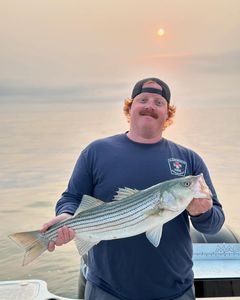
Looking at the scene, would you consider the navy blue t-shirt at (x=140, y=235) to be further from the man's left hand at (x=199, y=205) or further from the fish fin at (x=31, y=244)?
the fish fin at (x=31, y=244)

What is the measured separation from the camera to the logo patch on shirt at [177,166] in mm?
3018

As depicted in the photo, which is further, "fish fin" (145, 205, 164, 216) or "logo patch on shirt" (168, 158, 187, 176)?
"logo patch on shirt" (168, 158, 187, 176)

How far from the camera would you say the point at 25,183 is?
651 inches

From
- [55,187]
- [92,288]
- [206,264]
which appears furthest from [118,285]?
[55,187]

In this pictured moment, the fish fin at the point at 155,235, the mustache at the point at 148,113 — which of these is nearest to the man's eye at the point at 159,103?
the mustache at the point at 148,113

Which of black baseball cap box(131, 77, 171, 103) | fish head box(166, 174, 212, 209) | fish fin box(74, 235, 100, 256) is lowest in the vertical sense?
fish fin box(74, 235, 100, 256)

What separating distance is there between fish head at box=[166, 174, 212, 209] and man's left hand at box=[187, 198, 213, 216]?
5 cm

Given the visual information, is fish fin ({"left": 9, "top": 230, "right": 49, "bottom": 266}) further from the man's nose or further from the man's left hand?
the man's nose

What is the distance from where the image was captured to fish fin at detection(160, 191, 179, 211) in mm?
2617

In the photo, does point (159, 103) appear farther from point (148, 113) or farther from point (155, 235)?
point (155, 235)

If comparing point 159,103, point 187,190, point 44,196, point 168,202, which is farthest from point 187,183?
point 44,196

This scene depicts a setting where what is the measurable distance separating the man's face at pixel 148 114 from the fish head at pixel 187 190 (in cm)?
64

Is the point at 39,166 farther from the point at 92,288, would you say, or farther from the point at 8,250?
the point at 92,288

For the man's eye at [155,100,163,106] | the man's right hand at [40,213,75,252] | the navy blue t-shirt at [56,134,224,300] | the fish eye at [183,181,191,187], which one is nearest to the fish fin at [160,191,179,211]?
the fish eye at [183,181,191,187]
